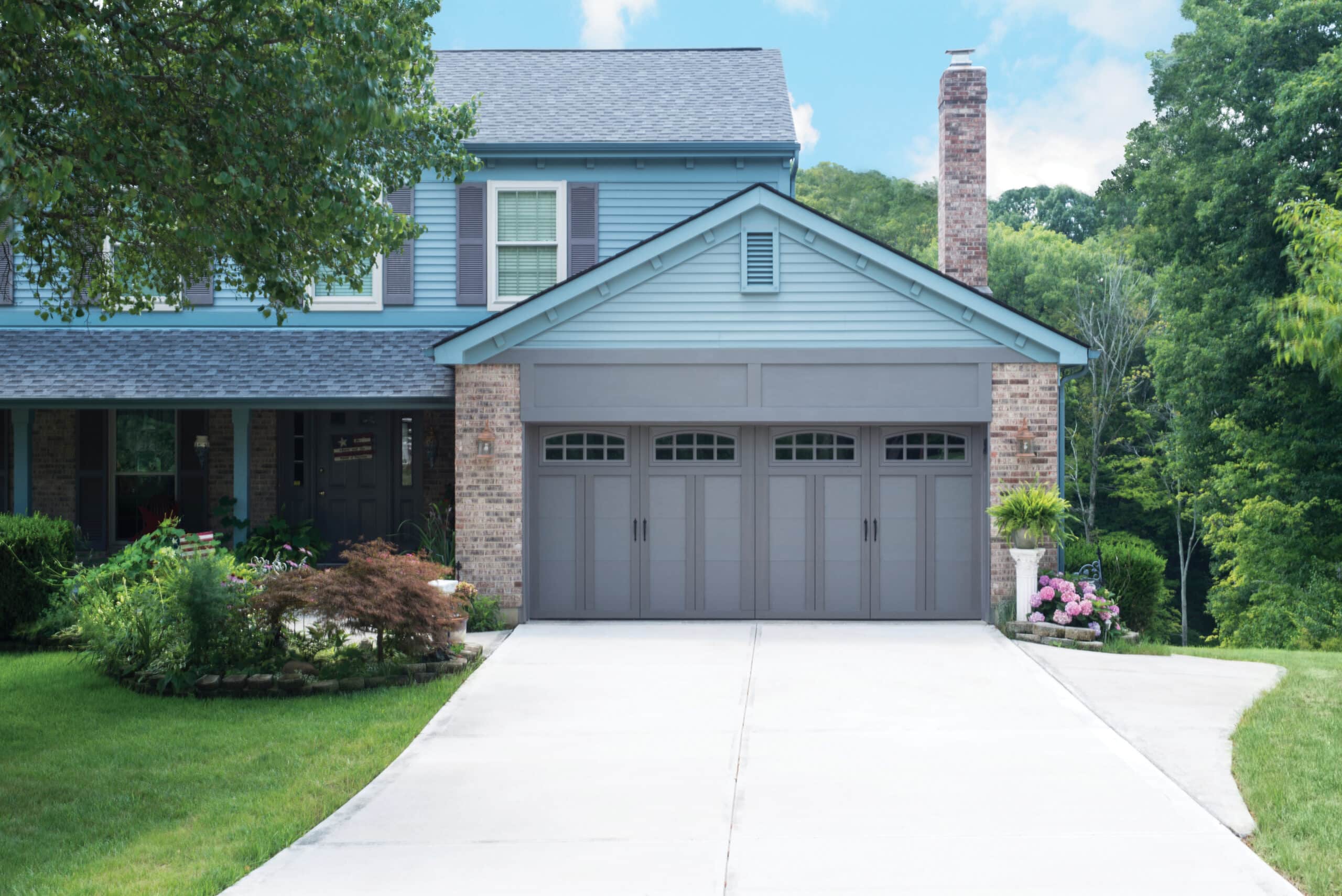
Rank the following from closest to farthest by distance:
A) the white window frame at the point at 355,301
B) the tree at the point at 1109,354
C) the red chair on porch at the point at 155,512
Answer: the white window frame at the point at 355,301
the red chair on porch at the point at 155,512
the tree at the point at 1109,354

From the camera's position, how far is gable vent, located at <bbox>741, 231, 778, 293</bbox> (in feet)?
41.2

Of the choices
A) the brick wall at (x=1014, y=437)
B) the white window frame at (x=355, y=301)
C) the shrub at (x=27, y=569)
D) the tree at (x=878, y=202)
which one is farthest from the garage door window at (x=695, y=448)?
the tree at (x=878, y=202)

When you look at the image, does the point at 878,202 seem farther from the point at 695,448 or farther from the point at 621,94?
the point at 695,448

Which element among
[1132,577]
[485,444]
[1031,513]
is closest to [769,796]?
[1031,513]

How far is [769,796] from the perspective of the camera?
6.64m

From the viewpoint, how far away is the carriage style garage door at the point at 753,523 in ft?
42.4

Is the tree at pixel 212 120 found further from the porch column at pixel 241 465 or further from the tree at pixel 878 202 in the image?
the tree at pixel 878 202

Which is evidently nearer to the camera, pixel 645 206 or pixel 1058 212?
pixel 645 206

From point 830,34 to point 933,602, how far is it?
58.8 meters

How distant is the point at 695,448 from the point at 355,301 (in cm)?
532

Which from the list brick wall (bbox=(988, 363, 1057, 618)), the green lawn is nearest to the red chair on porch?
brick wall (bbox=(988, 363, 1057, 618))

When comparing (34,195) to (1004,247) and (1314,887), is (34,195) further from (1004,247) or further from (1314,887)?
(1004,247)

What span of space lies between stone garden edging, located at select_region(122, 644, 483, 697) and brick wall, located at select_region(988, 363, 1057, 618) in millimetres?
6395

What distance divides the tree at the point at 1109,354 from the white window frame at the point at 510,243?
18.4 metres
